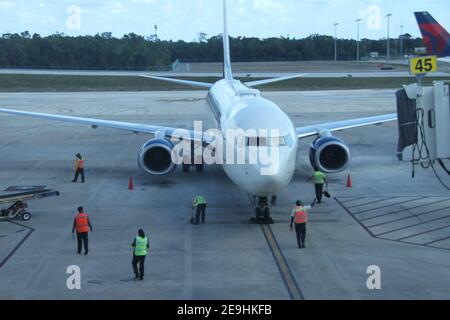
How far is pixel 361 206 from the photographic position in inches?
975

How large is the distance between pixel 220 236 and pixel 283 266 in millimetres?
3515

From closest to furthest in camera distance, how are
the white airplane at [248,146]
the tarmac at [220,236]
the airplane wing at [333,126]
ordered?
the tarmac at [220,236] < the white airplane at [248,146] < the airplane wing at [333,126]

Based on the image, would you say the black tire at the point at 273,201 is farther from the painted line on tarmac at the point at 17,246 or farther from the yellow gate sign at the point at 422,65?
the yellow gate sign at the point at 422,65

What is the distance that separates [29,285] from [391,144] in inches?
1085

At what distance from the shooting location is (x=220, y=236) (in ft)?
68.6

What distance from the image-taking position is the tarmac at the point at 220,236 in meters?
16.3

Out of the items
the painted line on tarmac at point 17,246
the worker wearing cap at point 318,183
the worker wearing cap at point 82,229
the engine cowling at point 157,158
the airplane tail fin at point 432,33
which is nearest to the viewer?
the painted line on tarmac at point 17,246

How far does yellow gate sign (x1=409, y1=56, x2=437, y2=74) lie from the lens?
55.5ft

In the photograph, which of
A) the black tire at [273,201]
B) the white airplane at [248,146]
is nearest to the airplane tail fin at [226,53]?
the white airplane at [248,146]

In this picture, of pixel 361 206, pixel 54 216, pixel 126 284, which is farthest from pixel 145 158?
pixel 126 284

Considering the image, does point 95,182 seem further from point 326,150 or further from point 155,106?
point 155,106

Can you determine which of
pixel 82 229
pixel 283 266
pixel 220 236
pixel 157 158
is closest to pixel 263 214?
pixel 220 236

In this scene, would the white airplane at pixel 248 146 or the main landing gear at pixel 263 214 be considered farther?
the main landing gear at pixel 263 214

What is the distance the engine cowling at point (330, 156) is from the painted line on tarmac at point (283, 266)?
289 inches
